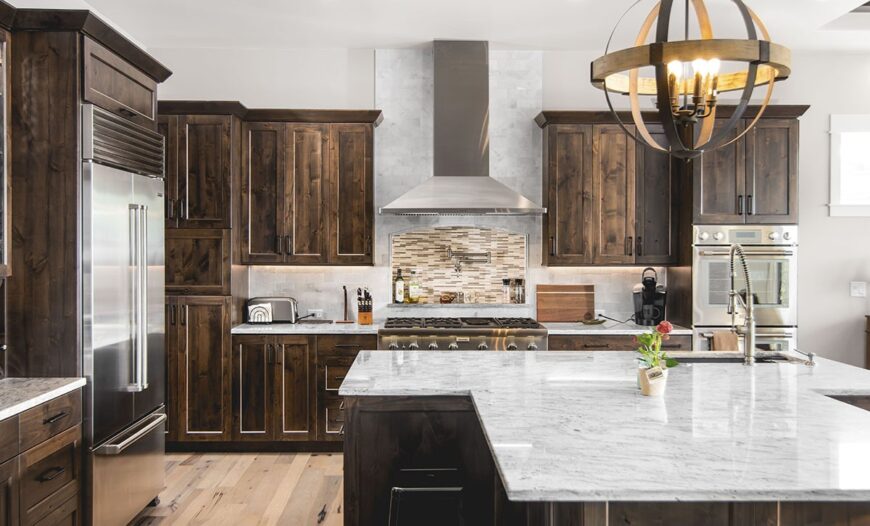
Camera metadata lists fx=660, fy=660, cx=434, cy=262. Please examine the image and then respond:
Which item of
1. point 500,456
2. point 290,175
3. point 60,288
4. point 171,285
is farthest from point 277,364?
point 500,456

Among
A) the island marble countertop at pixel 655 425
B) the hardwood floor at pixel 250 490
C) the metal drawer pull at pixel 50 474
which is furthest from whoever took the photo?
the hardwood floor at pixel 250 490

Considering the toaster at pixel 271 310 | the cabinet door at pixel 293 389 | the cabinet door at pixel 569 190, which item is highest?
the cabinet door at pixel 569 190

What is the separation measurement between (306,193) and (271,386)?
143 cm

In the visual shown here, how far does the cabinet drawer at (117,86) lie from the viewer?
9.68ft

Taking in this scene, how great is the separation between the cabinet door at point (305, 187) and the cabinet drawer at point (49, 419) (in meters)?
2.26

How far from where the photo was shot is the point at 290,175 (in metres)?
4.92

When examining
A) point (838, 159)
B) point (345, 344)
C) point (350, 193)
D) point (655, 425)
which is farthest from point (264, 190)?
point (838, 159)

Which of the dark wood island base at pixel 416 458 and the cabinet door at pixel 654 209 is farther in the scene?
the cabinet door at pixel 654 209

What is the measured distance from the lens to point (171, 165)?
→ 4715 millimetres

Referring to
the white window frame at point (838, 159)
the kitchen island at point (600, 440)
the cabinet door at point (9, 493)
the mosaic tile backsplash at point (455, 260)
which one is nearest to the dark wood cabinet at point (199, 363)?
the mosaic tile backsplash at point (455, 260)

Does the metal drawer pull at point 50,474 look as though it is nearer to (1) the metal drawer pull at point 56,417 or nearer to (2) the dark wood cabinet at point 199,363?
(1) the metal drawer pull at point 56,417

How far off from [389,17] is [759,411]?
352cm

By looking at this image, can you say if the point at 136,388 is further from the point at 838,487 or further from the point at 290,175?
the point at 838,487

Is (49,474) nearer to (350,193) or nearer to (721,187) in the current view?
(350,193)
